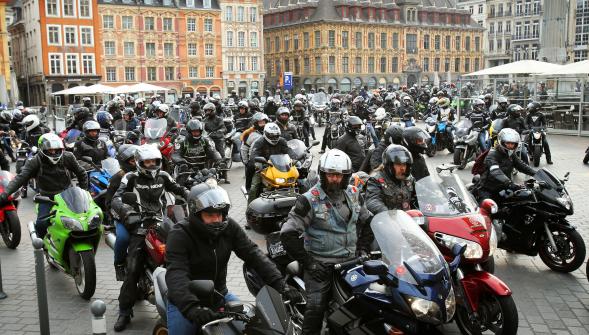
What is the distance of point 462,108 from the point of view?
99.9ft

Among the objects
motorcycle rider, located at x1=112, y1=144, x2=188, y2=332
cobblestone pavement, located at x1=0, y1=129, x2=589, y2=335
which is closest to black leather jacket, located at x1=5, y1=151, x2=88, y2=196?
cobblestone pavement, located at x1=0, y1=129, x2=589, y2=335

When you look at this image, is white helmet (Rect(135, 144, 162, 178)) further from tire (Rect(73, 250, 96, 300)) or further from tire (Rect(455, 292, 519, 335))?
→ tire (Rect(455, 292, 519, 335))

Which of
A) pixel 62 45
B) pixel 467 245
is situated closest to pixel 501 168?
pixel 467 245

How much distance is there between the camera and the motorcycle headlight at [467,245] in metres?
5.52

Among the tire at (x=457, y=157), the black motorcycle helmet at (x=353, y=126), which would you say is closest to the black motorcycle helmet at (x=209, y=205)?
the black motorcycle helmet at (x=353, y=126)

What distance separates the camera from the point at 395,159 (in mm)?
6074

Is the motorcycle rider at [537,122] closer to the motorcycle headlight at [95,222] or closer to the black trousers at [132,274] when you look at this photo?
the motorcycle headlight at [95,222]

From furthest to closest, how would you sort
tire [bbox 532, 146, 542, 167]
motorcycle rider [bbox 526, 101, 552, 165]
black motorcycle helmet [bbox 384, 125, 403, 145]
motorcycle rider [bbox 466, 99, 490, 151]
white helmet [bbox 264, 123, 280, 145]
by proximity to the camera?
motorcycle rider [bbox 526, 101, 552, 165], tire [bbox 532, 146, 542, 167], motorcycle rider [bbox 466, 99, 490, 151], white helmet [bbox 264, 123, 280, 145], black motorcycle helmet [bbox 384, 125, 403, 145]

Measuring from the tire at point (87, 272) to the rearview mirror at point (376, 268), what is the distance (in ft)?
12.5

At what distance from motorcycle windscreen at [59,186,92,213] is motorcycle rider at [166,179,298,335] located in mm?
3115

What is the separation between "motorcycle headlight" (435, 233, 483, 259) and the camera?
5.52 meters

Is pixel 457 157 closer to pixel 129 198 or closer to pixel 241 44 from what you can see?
pixel 129 198

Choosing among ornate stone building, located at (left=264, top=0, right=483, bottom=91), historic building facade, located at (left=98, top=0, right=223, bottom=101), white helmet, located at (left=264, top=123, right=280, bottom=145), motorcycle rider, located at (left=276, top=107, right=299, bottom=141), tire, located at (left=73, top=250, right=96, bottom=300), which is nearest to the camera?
tire, located at (left=73, top=250, right=96, bottom=300)

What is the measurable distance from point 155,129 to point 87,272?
6230 millimetres
